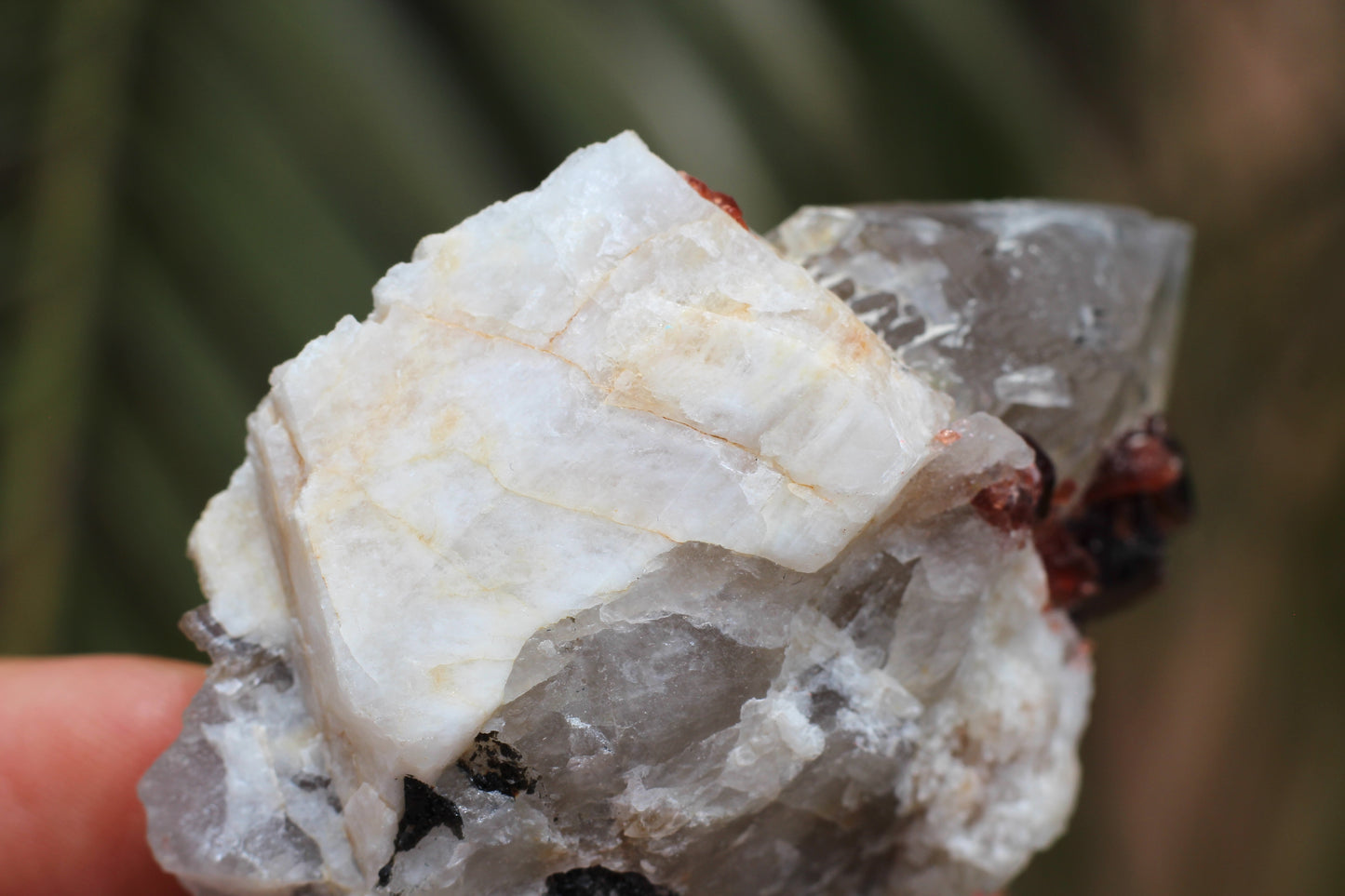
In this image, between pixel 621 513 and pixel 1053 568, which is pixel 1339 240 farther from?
pixel 621 513

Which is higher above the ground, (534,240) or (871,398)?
(534,240)

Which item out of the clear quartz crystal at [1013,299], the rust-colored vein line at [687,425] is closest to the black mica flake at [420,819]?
→ the rust-colored vein line at [687,425]

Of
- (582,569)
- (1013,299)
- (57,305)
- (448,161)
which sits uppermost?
(57,305)

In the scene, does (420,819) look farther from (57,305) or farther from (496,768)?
(57,305)

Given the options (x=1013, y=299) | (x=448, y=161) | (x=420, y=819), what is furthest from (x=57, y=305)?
(x=1013, y=299)

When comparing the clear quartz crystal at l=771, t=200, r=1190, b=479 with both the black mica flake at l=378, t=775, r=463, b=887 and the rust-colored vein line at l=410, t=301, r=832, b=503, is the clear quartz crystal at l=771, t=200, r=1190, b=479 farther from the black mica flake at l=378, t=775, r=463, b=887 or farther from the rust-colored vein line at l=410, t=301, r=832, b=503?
the black mica flake at l=378, t=775, r=463, b=887

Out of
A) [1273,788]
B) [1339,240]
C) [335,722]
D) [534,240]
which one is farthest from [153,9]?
[1273,788]
